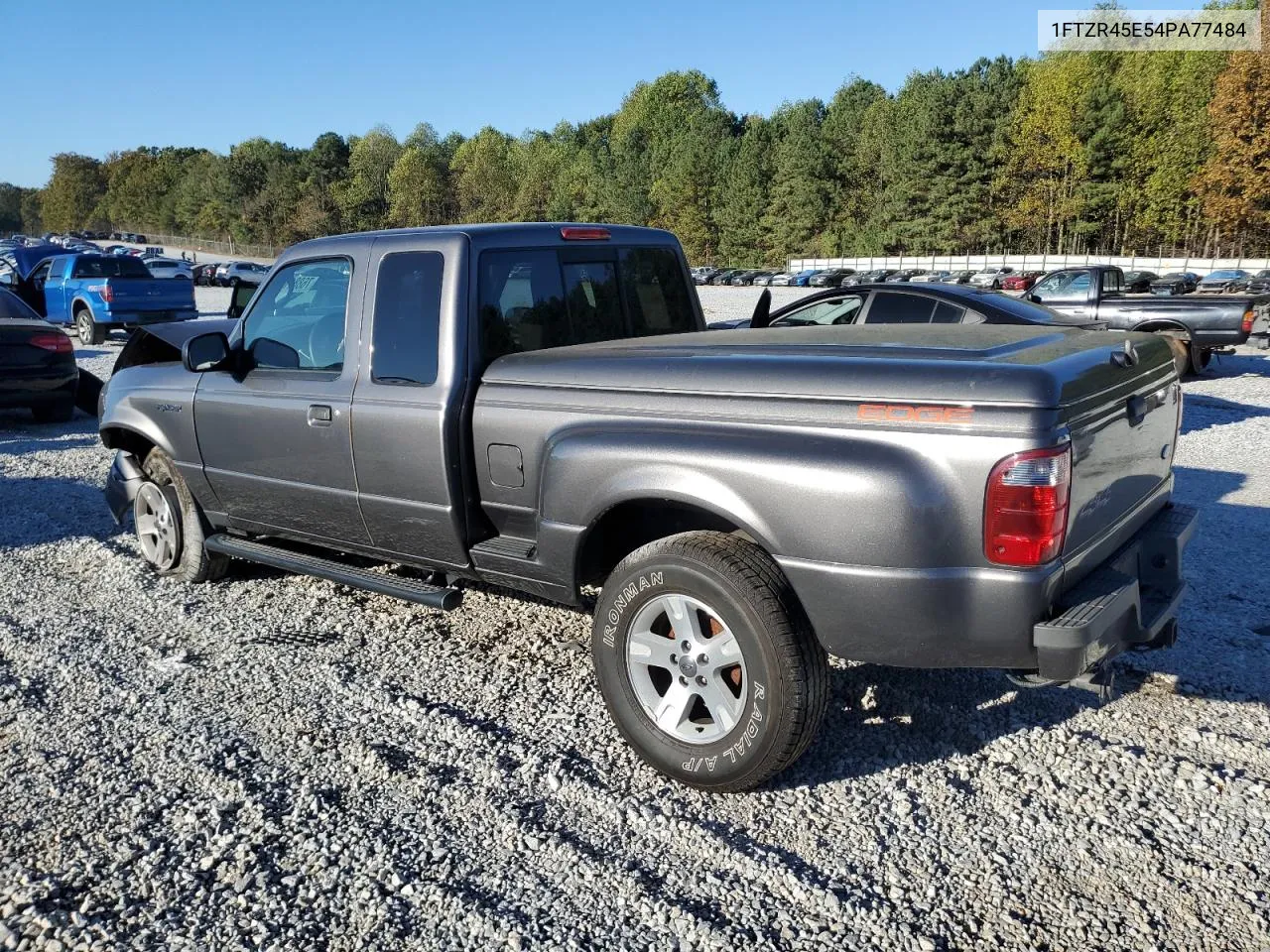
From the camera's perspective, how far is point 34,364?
34.8ft

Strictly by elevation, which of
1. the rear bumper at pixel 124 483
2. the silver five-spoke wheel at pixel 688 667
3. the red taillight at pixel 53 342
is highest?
the red taillight at pixel 53 342

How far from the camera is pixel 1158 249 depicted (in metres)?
65.8

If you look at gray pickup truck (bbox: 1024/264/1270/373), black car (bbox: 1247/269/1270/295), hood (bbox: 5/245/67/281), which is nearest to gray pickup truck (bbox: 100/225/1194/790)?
gray pickup truck (bbox: 1024/264/1270/373)

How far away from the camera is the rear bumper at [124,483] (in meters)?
5.96

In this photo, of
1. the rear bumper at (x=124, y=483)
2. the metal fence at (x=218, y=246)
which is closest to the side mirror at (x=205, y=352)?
the rear bumper at (x=124, y=483)

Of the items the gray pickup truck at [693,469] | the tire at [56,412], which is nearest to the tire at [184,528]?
the gray pickup truck at [693,469]

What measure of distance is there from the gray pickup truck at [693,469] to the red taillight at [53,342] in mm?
6871

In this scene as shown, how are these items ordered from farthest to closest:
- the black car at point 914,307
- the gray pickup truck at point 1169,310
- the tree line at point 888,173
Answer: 1. the tree line at point 888,173
2. the gray pickup truck at point 1169,310
3. the black car at point 914,307

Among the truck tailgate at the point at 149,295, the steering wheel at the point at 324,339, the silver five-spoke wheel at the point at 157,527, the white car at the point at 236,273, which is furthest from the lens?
the white car at the point at 236,273

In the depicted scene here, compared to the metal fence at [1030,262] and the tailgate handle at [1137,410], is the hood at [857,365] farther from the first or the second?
the metal fence at [1030,262]

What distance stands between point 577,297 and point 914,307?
219 inches

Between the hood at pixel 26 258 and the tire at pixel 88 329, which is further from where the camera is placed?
the hood at pixel 26 258

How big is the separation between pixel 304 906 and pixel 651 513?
5.90 feet

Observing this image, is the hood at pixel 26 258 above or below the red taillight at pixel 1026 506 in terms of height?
above
